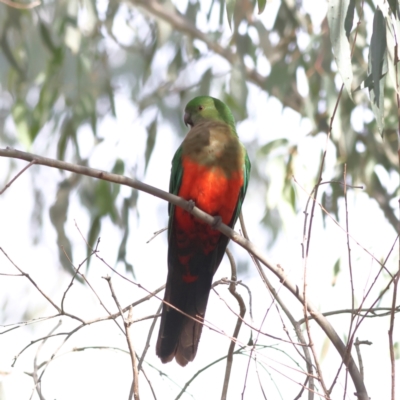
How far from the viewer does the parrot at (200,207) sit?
3.32 meters

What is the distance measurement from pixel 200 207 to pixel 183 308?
493mm

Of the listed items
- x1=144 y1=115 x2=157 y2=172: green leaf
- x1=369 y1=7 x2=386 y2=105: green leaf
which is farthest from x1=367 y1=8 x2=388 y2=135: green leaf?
x1=144 y1=115 x2=157 y2=172: green leaf

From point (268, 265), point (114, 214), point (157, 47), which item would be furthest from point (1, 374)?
point (157, 47)

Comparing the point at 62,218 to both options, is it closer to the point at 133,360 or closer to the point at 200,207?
the point at 200,207

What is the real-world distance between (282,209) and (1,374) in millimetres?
2770

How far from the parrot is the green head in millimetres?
350

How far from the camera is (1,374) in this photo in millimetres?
2365

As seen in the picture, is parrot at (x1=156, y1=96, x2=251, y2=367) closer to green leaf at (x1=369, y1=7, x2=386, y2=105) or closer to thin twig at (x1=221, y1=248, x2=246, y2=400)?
thin twig at (x1=221, y1=248, x2=246, y2=400)

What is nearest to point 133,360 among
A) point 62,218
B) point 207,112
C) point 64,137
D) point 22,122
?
point 207,112

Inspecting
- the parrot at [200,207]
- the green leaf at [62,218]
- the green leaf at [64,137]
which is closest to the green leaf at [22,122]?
the green leaf at [64,137]

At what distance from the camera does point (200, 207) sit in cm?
331

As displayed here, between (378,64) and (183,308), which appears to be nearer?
(378,64)

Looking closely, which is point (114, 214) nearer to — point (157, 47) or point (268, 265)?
point (157, 47)

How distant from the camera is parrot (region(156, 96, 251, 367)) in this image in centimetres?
332
